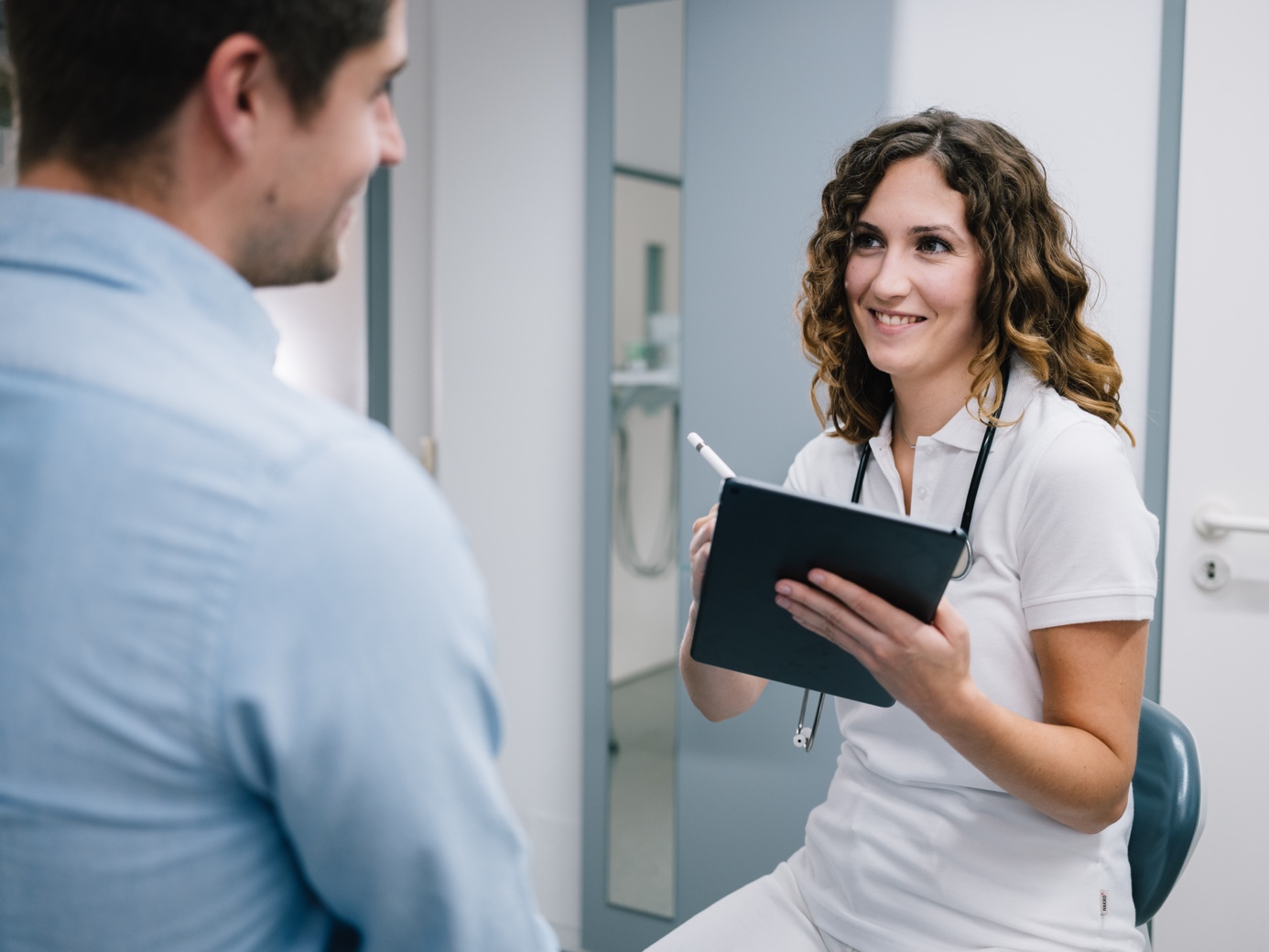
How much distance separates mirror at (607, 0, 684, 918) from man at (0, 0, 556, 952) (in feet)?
4.61

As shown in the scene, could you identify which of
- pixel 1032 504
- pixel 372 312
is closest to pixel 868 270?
pixel 1032 504

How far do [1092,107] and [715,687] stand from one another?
111cm

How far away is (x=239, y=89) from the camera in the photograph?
504 mm

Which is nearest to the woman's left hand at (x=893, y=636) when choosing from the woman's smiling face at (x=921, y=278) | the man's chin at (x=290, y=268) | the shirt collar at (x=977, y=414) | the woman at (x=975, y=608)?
the woman at (x=975, y=608)

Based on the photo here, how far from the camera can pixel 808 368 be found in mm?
1764

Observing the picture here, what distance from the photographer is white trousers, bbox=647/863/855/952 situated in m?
1.12

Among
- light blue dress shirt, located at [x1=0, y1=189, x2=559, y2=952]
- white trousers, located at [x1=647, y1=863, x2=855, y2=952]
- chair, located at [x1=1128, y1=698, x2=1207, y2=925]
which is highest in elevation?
light blue dress shirt, located at [x1=0, y1=189, x2=559, y2=952]

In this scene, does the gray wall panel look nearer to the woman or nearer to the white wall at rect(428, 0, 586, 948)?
the white wall at rect(428, 0, 586, 948)

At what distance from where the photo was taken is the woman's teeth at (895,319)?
1.18 m

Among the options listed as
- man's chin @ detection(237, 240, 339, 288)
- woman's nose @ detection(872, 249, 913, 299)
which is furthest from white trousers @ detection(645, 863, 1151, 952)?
man's chin @ detection(237, 240, 339, 288)

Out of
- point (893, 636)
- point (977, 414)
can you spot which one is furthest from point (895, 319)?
point (893, 636)

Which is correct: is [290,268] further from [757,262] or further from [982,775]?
[757,262]

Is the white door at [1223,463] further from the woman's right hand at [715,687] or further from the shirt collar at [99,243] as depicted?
the shirt collar at [99,243]

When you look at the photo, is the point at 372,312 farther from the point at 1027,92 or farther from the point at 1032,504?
the point at 1032,504
